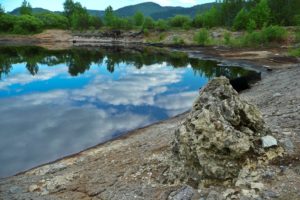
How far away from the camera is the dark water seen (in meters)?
27.3

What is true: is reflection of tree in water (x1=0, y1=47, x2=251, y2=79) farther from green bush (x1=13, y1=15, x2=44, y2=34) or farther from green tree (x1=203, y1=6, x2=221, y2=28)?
green bush (x1=13, y1=15, x2=44, y2=34)

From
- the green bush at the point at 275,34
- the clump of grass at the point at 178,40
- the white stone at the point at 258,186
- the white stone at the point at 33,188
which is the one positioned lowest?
the white stone at the point at 33,188

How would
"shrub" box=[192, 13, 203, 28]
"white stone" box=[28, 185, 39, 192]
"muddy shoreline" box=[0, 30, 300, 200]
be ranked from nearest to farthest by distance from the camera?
"muddy shoreline" box=[0, 30, 300, 200] < "white stone" box=[28, 185, 39, 192] < "shrub" box=[192, 13, 203, 28]

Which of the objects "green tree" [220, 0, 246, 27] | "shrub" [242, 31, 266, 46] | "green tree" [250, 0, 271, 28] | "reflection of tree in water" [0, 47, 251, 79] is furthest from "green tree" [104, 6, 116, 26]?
"shrub" [242, 31, 266, 46]

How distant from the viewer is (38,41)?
490ft

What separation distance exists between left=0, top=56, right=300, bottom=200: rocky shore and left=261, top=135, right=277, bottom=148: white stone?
0.58 metres

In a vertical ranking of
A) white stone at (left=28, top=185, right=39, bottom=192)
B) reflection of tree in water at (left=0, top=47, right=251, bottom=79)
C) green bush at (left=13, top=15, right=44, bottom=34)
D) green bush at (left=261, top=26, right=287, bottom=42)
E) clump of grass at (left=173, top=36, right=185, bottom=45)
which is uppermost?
green bush at (left=13, top=15, right=44, bottom=34)

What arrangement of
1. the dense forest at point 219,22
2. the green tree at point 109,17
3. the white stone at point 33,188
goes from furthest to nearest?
1. the green tree at point 109,17
2. the dense forest at point 219,22
3. the white stone at point 33,188

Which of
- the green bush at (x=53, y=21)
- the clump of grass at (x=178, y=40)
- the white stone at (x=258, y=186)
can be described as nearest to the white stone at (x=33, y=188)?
the white stone at (x=258, y=186)

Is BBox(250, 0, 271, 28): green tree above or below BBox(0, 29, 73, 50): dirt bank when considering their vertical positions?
above

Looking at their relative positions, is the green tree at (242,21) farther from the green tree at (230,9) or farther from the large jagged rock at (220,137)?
the large jagged rock at (220,137)

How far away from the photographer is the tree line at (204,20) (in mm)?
117938

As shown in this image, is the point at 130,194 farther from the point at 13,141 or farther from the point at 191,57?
the point at 191,57

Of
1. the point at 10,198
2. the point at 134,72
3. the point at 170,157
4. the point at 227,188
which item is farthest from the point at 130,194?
the point at 134,72
